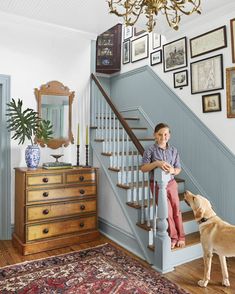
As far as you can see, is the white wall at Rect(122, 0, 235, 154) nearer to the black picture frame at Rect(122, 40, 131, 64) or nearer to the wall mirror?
the black picture frame at Rect(122, 40, 131, 64)

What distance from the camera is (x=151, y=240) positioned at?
2865 mm

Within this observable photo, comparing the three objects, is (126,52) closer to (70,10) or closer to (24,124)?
(70,10)

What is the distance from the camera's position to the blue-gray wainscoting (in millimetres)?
3244

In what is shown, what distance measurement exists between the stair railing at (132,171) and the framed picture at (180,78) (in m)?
1.02

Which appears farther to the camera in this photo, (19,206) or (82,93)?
(82,93)

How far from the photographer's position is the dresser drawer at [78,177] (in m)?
3.36

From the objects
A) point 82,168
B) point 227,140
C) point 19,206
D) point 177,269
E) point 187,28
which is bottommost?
point 177,269

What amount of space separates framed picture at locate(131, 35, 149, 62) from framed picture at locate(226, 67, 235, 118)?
1689 mm

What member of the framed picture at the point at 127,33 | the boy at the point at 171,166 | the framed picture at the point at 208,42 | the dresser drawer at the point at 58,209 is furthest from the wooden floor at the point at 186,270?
the framed picture at the point at 127,33

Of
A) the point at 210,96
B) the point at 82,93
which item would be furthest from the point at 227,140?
the point at 82,93

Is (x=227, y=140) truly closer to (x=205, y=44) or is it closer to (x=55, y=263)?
(x=205, y=44)

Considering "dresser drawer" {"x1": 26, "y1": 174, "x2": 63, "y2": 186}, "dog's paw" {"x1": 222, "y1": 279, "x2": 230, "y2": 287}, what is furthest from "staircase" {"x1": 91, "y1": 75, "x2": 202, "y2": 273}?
"dresser drawer" {"x1": 26, "y1": 174, "x2": 63, "y2": 186}

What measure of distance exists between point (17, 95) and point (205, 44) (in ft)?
8.53

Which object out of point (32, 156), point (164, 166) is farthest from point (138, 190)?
point (32, 156)
